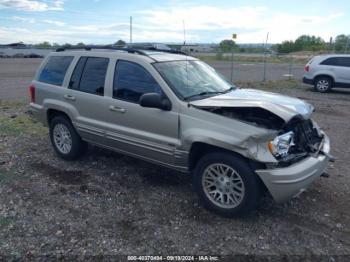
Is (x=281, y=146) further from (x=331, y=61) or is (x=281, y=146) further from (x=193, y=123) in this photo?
(x=331, y=61)

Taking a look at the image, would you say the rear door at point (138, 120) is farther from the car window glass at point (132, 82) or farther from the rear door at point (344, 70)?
the rear door at point (344, 70)

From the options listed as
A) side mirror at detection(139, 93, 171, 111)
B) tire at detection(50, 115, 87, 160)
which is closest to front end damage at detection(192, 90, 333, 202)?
side mirror at detection(139, 93, 171, 111)

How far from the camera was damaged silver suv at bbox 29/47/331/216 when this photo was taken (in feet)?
11.9

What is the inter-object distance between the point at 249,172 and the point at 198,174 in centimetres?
66

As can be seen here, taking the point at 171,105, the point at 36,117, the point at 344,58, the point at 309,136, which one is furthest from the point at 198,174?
the point at 344,58

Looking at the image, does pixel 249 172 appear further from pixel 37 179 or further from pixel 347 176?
pixel 37 179

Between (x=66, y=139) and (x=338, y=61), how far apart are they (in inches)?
511

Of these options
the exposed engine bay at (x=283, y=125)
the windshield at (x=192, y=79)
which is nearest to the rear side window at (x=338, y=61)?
the windshield at (x=192, y=79)

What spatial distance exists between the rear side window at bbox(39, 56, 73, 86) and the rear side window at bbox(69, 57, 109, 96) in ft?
0.92

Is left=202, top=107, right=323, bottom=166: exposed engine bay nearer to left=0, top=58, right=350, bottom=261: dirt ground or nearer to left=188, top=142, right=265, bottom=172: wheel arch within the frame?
left=188, top=142, right=265, bottom=172: wheel arch

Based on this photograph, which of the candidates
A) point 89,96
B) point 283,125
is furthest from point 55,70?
point 283,125

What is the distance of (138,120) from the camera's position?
447 cm

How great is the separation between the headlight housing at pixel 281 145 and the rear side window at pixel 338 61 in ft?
41.0

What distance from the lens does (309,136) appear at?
4238 mm
